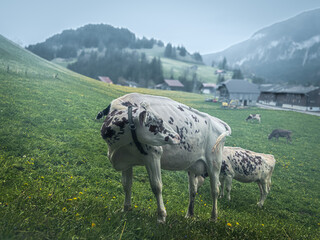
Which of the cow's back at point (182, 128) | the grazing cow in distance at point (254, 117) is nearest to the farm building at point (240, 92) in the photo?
the grazing cow in distance at point (254, 117)

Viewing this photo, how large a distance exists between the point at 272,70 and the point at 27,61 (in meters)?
17.6

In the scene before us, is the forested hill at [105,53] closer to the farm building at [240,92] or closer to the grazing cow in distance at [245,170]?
the farm building at [240,92]

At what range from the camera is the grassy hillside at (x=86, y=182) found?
114 inches

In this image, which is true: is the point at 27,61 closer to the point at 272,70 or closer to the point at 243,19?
the point at 243,19

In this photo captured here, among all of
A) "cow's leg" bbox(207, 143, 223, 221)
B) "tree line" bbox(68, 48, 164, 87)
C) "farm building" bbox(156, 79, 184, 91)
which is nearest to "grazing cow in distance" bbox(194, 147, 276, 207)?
"cow's leg" bbox(207, 143, 223, 221)

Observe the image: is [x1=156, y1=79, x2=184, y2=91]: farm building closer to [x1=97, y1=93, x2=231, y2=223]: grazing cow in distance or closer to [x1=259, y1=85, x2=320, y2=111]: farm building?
[x1=259, y1=85, x2=320, y2=111]: farm building

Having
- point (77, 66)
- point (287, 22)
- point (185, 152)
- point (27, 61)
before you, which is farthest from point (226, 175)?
point (287, 22)

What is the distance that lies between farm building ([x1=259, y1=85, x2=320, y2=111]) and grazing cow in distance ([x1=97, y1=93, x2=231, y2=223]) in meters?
11.3

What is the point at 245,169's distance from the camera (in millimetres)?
6719

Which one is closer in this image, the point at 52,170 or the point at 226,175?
the point at 52,170

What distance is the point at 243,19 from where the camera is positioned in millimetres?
12492

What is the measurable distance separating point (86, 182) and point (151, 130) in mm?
3196

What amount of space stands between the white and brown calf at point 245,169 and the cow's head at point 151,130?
176 inches

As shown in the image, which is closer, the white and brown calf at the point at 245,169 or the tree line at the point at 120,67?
the white and brown calf at the point at 245,169
